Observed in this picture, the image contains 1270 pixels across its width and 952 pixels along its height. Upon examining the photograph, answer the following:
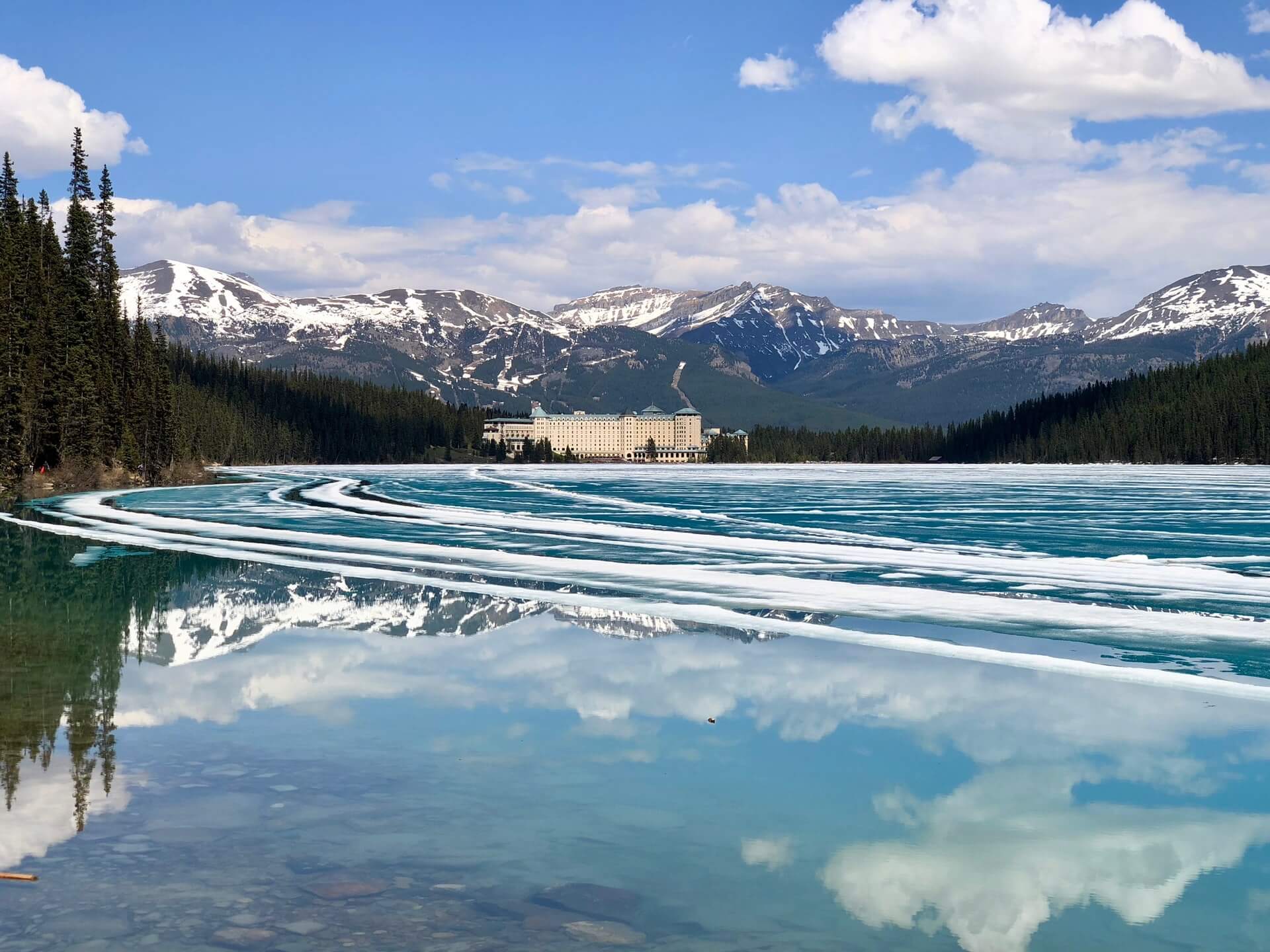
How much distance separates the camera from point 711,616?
23.2 metres

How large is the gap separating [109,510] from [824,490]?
5104 centimetres

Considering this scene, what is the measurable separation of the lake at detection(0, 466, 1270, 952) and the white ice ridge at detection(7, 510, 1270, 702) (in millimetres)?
145

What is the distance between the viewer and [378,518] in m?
51.4

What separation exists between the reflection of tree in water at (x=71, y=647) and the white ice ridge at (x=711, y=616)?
8.58 ft

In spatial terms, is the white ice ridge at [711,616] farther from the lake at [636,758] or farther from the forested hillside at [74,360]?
the forested hillside at [74,360]

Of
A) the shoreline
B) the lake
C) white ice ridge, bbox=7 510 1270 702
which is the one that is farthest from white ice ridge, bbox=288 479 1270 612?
the shoreline

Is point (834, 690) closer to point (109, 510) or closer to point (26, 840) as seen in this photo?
point (26, 840)

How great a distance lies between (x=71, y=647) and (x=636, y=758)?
1109 centimetres

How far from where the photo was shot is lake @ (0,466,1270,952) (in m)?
8.62

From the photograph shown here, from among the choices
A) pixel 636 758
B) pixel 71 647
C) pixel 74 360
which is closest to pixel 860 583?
pixel 636 758

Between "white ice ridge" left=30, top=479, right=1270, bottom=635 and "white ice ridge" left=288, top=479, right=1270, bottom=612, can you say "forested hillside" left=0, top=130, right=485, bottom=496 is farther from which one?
"white ice ridge" left=288, top=479, right=1270, bottom=612

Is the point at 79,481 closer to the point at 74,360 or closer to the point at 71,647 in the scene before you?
the point at 74,360

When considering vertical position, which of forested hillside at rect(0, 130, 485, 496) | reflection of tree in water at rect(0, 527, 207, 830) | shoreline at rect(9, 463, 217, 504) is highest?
forested hillside at rect(0, 130, 485, 496)

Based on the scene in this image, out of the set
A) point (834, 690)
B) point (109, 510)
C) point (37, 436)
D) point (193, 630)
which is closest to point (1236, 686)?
point (834, 690)
